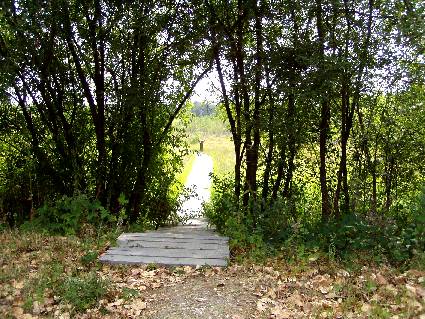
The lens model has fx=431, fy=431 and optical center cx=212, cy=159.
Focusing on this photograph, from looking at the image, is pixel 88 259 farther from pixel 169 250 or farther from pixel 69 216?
pixel 69 216

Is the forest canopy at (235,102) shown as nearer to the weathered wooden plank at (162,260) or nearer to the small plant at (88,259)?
the weathered wooden plank at (162,260)

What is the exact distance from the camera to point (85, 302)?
418cm

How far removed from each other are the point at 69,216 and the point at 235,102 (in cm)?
388

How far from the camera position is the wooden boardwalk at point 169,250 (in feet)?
17.5

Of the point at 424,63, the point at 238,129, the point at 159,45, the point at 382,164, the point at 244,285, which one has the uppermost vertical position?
the point at 159,45

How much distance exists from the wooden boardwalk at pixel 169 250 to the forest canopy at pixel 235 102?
725mm

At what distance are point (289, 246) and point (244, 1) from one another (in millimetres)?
4447

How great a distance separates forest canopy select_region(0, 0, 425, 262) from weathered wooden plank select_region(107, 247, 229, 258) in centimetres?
98

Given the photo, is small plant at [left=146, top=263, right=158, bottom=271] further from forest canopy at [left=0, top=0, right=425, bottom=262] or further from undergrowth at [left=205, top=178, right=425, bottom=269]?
forest canopy at [left=0, top=0, right=425, bottom=262]

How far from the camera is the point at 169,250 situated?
19.0ft

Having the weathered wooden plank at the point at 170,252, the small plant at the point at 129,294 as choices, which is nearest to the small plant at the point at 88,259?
the weathered wooden plank at the point at 170,252

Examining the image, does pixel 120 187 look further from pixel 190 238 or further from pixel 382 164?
pixel 382 164

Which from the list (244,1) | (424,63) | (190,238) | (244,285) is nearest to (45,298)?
(244,285)

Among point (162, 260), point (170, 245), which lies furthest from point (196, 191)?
point (162, 260)
